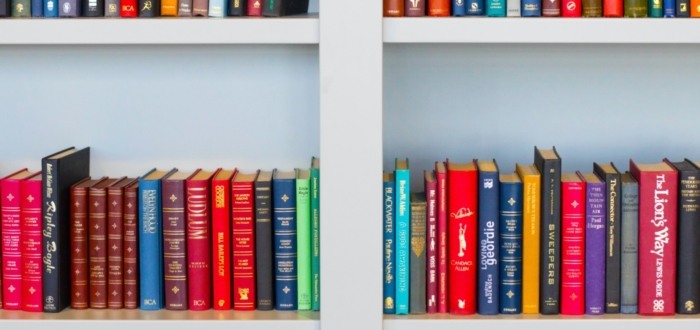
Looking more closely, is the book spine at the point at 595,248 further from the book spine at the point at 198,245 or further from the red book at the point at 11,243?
the red book at the point at 11,243

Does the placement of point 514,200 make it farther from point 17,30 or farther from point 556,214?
point 17,30

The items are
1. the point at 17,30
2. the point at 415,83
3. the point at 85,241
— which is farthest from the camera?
the point at 415,83

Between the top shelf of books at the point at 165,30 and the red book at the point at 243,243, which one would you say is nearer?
the top shelf of books at the point at 165,30

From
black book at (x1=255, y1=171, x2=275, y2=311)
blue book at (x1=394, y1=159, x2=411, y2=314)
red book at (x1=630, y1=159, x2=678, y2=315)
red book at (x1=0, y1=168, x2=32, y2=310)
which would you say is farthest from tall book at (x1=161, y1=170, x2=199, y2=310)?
red book at (x1=630, y1=159, x2=678, y2=315)

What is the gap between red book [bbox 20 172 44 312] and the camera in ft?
4.33

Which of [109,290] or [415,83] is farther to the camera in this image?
[415,83]

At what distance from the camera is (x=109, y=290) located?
1354mm

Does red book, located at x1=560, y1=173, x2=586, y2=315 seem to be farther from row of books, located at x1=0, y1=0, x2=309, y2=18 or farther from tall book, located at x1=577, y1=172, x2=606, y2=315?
row of books, located at x1=0, y1=0, x2=309, y2=18

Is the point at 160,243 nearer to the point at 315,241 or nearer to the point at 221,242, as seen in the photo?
the point at 221,242

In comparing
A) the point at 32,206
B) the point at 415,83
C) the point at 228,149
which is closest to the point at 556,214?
the point at 415,83

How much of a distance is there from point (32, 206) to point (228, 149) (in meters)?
0.37

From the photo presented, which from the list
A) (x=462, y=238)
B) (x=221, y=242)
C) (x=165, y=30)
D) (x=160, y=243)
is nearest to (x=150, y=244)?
(x=160, y=243)

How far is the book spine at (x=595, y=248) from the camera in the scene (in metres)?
1.28

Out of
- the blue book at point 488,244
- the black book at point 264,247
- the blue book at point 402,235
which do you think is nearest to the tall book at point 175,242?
the black book at point 264,247
